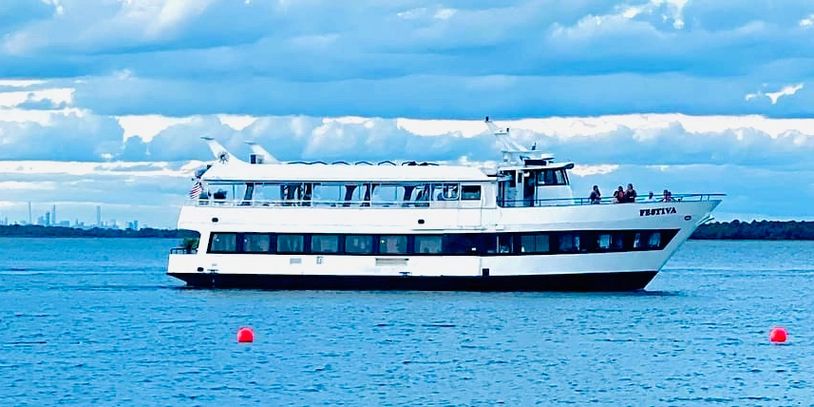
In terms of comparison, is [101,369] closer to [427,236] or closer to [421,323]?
A: [421,323]

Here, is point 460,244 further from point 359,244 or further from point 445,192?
point 359,244

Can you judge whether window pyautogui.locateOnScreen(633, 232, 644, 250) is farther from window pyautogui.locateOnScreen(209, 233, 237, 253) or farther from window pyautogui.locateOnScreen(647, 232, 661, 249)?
window pyautogui.locateOnScreen(209, 233, 237, 253)

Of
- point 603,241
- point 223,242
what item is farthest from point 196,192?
point 603,241

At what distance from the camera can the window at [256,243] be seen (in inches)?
2625

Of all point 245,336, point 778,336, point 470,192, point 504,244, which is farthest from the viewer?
point 470,192

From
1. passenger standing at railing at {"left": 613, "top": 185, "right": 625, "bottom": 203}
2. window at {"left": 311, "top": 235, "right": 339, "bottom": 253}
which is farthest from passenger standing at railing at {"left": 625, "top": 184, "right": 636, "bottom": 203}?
window at {"left": 311, "top": 235, "right": 339, "bottom": 253}

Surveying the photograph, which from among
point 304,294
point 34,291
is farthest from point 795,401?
point 34,291

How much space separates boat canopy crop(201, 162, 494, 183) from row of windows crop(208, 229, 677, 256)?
2431 millimetres

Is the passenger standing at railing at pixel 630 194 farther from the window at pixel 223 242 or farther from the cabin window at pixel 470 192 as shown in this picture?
the window at pixel 223 242

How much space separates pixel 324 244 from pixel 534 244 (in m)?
8.32

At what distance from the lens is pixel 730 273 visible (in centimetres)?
11669

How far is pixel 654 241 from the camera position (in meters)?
65.3

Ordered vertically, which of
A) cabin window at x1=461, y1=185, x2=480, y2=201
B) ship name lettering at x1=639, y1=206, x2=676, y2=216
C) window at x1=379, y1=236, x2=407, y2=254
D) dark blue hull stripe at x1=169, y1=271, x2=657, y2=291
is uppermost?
cabin window at x1=461, y1=185, x2=480, y2=201

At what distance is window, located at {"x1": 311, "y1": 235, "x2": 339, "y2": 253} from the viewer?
66312mm
